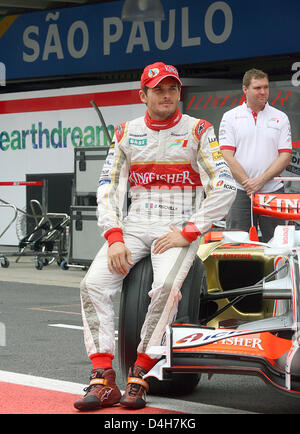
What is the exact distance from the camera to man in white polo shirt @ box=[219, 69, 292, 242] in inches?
278

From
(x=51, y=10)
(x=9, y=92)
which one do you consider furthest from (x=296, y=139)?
(x=9, y=92)

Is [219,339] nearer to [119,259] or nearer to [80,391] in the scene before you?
[119,259]

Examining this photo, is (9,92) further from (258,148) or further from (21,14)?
(258,148)

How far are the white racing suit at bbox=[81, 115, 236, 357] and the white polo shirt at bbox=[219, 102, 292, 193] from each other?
1.97 metres

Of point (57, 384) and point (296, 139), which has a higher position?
point (296, 139)

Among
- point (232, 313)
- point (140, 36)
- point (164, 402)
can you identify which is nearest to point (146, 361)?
point (164, 402)

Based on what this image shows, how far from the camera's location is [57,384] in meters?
5.39

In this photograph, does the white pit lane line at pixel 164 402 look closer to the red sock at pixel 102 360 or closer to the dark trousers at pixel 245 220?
the red sock at pixel 102 360

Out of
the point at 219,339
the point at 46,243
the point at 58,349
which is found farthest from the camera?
the point at 46,243

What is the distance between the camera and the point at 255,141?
714cm

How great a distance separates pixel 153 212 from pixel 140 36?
10.9 m

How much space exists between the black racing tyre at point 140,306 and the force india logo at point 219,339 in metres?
0.41
